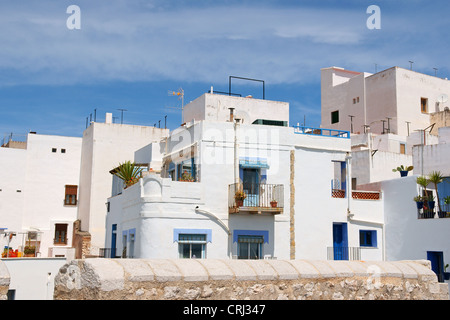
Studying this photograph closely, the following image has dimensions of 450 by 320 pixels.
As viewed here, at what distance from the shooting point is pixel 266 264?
343 inches

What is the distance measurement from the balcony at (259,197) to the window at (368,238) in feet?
17.1

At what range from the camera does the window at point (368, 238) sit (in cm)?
2530

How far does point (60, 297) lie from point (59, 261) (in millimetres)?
19115

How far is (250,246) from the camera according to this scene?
22406mm

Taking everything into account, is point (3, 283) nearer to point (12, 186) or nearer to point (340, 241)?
point (340, 241)

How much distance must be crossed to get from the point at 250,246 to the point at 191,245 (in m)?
2.57

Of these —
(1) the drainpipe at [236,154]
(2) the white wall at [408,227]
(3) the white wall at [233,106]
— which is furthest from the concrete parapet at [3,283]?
(3) the white wall at [233,106]

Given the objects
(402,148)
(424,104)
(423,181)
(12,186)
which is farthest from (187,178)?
(424,104)

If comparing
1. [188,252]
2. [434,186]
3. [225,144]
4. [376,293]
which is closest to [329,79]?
[434,186]

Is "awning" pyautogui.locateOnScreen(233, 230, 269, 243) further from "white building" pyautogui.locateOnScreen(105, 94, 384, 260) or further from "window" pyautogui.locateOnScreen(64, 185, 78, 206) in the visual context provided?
"window" pyautogui.locateOnScreen(64, 185, 78, 206)

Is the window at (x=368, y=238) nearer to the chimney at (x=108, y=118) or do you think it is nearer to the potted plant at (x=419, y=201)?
the potted plant at (x=419, y=201)

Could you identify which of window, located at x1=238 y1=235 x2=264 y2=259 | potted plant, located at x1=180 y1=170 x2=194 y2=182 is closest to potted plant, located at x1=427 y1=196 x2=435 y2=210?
window, located at x1=238 y1=235 x2=264 y2=259

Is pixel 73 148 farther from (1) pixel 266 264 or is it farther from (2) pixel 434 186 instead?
(1) pixel 266 264

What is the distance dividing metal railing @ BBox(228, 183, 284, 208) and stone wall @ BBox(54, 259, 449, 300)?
12.0 meters
